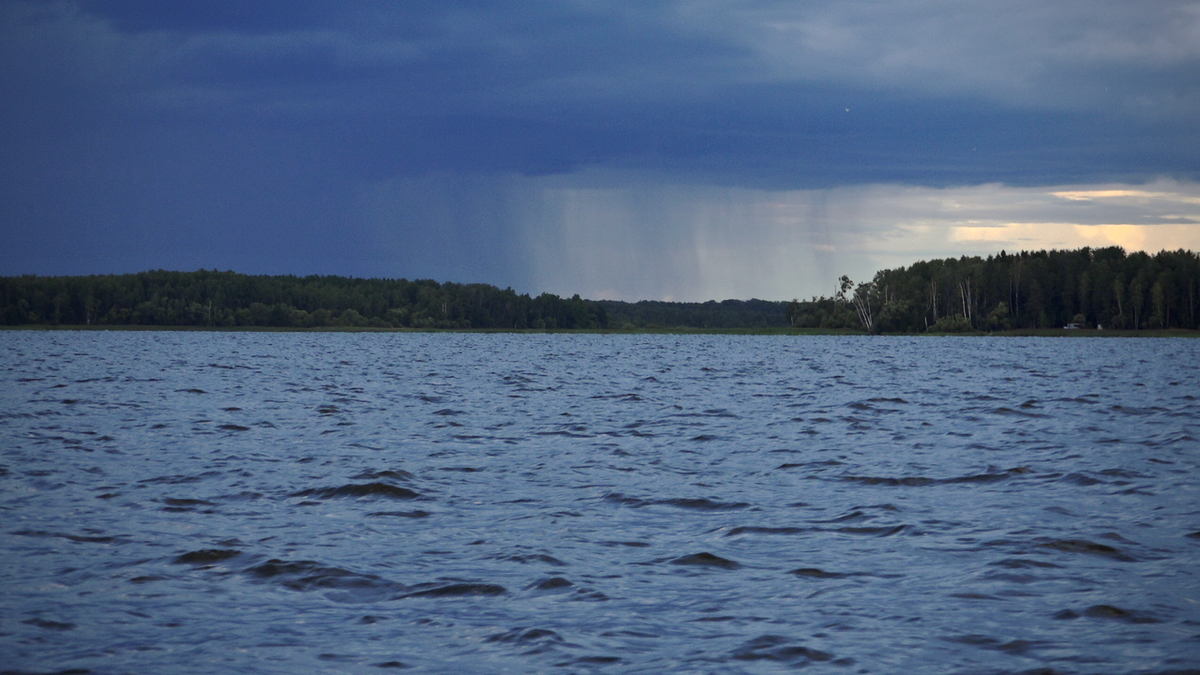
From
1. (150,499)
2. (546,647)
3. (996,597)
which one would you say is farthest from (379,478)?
(996,597)

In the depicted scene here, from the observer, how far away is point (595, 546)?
1419cm

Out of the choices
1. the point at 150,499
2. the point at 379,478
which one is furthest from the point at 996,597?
the point at 150,499

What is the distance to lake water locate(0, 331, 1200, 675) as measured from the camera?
9742 millimetres

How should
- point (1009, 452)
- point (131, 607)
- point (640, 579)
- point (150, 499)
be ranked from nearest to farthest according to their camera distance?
point (131, 607)
point (640, 579)
point (150, 499)
point (1009, 452)

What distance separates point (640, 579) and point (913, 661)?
386 cm

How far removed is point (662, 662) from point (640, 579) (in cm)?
305

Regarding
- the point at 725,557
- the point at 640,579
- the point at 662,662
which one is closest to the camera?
the point at 662,662

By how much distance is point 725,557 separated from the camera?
1352cm

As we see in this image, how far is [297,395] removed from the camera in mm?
43812

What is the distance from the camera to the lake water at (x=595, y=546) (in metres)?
9.74

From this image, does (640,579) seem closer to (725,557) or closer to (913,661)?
(725,557)

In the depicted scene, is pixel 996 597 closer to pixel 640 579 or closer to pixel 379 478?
pixel 640 579

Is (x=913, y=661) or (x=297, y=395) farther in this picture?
(x=297, y=395)

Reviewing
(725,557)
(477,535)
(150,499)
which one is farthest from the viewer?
(150,499)
